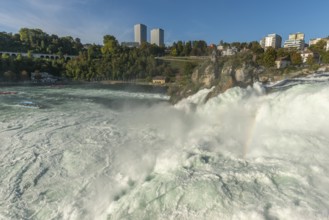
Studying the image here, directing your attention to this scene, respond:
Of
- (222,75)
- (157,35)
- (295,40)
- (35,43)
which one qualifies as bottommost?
(222,75)

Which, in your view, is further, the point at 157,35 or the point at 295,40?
the point at 157,35

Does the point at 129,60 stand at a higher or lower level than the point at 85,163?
higher

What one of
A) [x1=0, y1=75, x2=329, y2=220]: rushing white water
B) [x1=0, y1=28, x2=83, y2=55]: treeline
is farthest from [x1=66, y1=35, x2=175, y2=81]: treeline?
[x1=0, y1=75, x2=329, y2=220]: rushing white water

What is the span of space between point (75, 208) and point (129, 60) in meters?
62.2

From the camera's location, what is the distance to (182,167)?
23.6ft

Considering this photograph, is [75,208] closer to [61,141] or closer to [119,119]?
[61,141]

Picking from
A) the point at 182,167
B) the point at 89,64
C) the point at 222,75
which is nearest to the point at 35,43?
the point at 89,64

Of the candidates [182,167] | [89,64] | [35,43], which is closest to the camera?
[182,167]

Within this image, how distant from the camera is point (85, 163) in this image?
840 cm

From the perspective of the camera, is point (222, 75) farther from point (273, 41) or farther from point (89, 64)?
point (273, 41)

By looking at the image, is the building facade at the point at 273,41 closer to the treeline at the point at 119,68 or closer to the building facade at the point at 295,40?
the building facade at the point at 295,40

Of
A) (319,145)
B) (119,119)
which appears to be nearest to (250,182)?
(319,145)

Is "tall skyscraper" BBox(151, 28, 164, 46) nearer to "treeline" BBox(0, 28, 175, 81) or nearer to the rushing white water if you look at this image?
"treeline" BBox(0, 28, 175, 81)

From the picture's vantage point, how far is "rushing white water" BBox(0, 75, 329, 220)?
533cm
